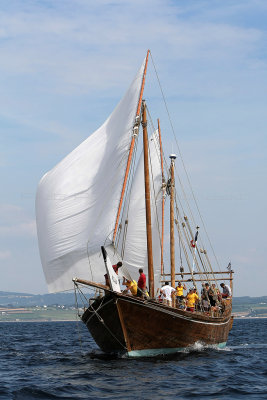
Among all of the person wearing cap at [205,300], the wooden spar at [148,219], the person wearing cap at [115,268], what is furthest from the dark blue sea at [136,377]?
the person wearing cap at [205,300]

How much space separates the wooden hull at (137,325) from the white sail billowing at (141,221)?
27.9 feet

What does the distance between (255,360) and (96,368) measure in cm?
971

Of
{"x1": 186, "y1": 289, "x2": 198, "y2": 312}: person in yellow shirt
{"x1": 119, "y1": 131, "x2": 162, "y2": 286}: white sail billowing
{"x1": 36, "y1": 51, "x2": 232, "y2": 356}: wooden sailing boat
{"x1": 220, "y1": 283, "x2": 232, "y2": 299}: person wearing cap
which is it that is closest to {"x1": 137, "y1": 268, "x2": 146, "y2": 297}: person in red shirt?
{"x1": 36, "y1": 51, "x2": 232, "y2": 356}: wooden sailing boat

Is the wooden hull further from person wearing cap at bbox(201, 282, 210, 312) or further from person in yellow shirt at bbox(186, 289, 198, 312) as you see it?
person wearing cap at bbox(201, 282, 210, 312)

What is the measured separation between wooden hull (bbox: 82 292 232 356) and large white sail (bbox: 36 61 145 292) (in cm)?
209

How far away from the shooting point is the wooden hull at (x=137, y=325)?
30703 mm

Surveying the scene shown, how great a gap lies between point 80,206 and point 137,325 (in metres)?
6.02

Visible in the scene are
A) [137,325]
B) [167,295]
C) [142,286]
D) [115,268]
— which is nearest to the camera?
Answer: [137,325]

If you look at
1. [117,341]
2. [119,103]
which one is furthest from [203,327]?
[119,103]

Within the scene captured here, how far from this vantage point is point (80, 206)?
32031 millimetres

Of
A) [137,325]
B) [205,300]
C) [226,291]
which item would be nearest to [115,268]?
[137,325]

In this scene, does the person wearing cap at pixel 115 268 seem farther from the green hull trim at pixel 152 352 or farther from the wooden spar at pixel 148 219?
the green hull trim at pixel 152 352

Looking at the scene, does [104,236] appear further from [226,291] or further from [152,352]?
[226,291]

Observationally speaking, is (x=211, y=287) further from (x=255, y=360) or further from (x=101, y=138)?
(x=101, y=138)
